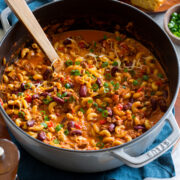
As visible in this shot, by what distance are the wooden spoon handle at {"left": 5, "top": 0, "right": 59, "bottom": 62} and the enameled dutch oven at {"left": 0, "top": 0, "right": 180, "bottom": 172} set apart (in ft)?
0.43

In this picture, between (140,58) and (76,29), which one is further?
(76,29)

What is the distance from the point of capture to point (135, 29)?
317cm

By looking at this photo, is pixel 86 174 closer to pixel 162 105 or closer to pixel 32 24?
pixel 162 105

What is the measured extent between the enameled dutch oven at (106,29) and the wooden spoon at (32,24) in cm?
13

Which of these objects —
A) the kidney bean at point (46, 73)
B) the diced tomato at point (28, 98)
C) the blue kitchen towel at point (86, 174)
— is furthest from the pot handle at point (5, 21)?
the blue kitchen towel at point (86, 174)

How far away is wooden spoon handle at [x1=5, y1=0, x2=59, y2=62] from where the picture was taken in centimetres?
269

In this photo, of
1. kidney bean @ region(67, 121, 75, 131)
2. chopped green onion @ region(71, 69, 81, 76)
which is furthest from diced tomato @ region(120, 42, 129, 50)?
kidney bean @ region(67, 121, 75, 131)

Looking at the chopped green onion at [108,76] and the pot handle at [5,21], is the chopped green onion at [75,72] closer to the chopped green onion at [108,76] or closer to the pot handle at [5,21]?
the chopped green onion at [108,76]

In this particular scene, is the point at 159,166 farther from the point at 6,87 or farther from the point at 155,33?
the point at 6,87

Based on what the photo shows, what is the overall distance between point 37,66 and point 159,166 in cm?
142

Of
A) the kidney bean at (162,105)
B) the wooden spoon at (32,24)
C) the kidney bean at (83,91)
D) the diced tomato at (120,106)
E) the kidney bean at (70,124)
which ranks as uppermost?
the wooden spoon at (32,24)

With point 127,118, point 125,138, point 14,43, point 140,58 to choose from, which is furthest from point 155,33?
point 14,43

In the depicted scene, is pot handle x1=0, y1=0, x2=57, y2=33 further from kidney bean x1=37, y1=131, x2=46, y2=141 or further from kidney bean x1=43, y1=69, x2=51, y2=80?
kidney bean x1=37, y1=131, x2=46, y2=141

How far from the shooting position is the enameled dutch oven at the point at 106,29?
2.06 metres
